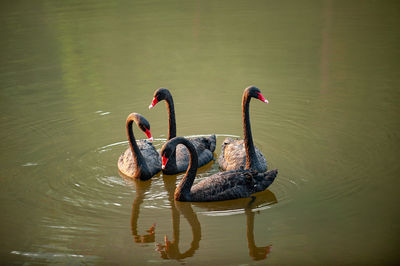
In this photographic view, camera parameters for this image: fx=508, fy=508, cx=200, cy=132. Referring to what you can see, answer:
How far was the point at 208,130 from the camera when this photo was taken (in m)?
8.12

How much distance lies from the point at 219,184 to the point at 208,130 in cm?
246

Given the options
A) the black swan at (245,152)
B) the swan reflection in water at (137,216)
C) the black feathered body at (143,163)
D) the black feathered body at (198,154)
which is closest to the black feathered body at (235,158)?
the black swan at (245,152)

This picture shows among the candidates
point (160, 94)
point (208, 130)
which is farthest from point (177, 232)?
point (208, 130)

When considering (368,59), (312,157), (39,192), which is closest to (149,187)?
(39,192)

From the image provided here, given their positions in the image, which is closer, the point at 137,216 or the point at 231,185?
the point at 137,216

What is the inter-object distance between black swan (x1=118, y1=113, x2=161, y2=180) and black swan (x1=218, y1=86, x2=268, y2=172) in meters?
0.90

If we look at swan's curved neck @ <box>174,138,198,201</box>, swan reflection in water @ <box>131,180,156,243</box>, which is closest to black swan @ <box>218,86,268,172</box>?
swan's curved neck @ <box>174,138,198,201</box>

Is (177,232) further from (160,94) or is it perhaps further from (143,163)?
(160,94)

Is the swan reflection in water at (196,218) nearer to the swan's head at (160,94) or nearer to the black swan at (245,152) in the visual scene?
the black swan at (245,152)

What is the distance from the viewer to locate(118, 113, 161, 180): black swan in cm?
642

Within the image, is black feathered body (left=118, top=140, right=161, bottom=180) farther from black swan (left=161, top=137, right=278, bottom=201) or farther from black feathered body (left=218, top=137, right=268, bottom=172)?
black feathered body (left=218, top=137, right=268, bottom=172)

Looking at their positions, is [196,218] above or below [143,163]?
below

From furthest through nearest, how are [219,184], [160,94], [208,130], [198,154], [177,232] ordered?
1. [208,130]
2. [160,94]
3. [198,154]
4. [219,184]
5. [177,232]

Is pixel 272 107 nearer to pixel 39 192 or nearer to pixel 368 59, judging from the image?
pixel 368 59
